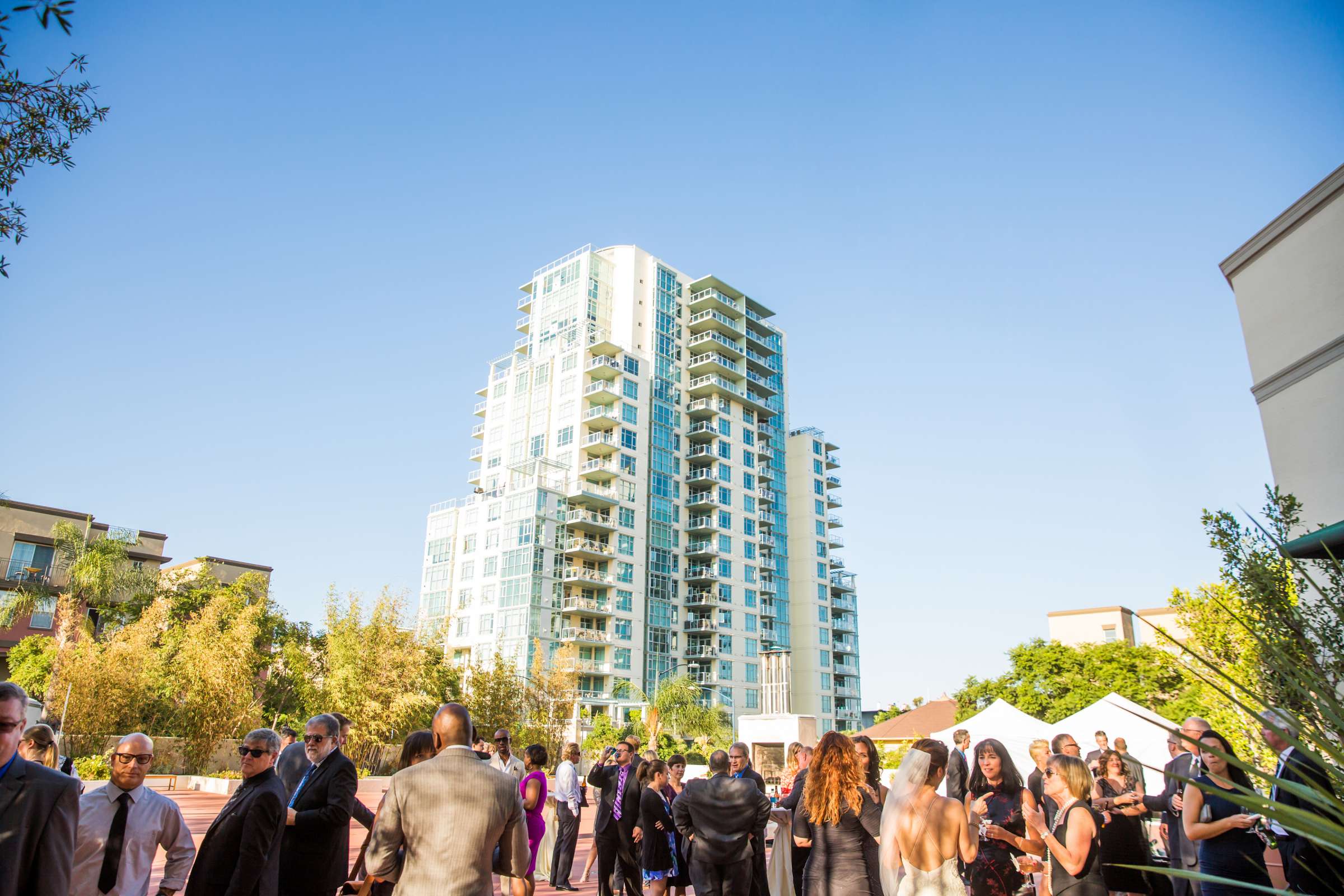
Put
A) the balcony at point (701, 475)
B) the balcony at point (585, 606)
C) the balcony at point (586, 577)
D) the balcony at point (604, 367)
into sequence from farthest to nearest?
the balcony at point (701, 475) → the balcony at point (604, 367) → the balcony at point (586, 577) → the balcony at point (585, 606)

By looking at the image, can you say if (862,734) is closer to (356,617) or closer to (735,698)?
(356,617)

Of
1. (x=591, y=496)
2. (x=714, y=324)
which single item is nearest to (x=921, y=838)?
(x=591, y=496)

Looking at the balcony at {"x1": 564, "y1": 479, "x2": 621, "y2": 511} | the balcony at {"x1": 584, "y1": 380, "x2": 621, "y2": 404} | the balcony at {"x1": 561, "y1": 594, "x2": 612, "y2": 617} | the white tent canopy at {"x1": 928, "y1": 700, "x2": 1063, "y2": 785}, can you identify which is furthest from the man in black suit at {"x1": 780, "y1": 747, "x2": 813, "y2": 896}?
the balcony at {"x1": 584, "y1": 380, "x2": 621, "y2": 404}

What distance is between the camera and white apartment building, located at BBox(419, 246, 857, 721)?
5588 cm

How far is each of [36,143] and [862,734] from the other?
8457mm

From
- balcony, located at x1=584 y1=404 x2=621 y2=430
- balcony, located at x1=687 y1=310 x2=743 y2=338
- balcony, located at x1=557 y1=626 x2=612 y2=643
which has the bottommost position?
balcony, located at x1=557 y1=626 x2=612 y2=643

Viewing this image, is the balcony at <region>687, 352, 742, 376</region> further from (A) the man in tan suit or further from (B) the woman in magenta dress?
(A) the man in tan suit

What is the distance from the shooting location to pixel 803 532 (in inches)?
2876

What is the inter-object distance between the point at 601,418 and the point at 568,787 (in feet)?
164

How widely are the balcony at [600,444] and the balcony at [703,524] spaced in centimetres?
929

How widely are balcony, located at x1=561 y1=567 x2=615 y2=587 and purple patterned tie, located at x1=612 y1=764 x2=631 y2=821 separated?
46821 millimetres

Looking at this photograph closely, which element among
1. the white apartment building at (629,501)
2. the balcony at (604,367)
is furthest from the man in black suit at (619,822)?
the balcony at (604,367)

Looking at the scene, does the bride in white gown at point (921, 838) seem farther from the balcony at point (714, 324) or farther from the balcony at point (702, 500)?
the balcony at point (714, 324)

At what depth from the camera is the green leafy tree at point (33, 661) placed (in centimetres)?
3788
